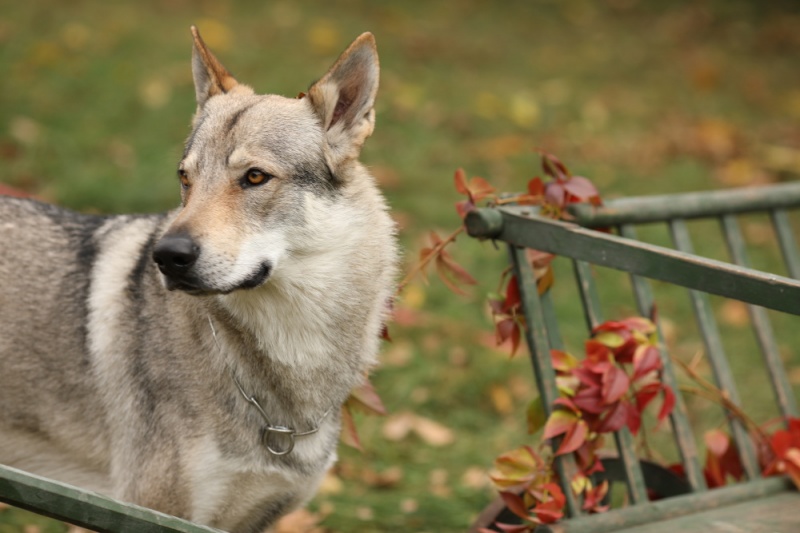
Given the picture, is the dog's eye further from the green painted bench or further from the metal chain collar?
the green painted bench

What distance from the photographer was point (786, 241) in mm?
4055

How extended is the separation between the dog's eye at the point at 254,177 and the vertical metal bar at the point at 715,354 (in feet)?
5.68

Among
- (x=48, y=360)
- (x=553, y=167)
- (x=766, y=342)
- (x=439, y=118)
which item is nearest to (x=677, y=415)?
(x=766, y=342)

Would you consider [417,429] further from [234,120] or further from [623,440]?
[234,120]

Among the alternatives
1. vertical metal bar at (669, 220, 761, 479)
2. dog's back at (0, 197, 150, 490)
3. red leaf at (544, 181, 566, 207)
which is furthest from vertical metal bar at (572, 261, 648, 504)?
dog's back at (0, 197, 150, 490)

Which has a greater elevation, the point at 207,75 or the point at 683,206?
the point at 207,75

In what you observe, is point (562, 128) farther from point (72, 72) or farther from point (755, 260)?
point (72, 72)

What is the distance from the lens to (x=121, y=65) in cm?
858

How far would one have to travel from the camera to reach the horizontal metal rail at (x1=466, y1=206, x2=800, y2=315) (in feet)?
8.38

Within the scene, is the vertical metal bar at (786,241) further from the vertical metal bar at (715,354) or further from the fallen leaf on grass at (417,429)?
the fallen leaf on grass at (417,429)

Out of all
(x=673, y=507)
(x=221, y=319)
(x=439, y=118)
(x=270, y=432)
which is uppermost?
(x=439, y=118)

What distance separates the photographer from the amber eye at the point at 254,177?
2924 mm

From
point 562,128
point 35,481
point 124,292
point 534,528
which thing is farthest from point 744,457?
point 562,128

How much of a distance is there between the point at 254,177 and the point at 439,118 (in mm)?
6093
